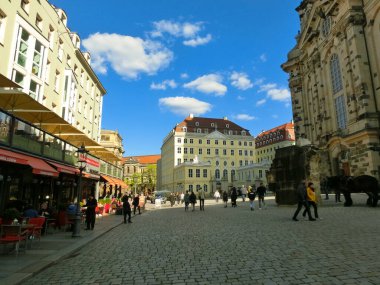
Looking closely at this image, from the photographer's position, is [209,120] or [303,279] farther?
[209,120]

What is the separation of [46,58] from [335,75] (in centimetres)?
3337

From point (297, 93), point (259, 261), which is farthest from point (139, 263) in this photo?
point (297, 93)

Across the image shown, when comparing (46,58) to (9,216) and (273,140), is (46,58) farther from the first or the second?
(273,140)

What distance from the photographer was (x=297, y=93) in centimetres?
4962

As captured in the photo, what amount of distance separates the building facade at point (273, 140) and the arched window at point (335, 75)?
57281 mm

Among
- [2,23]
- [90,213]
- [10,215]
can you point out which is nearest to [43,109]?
[90,213]

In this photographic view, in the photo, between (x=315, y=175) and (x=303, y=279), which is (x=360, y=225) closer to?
(x=303, y=279)

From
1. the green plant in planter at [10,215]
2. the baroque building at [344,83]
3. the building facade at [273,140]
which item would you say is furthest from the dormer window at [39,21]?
the building facade at [273,140]

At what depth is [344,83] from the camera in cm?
3453

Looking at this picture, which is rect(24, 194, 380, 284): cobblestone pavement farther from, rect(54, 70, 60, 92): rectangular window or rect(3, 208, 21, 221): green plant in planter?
rect(54, 70, 60, 92): rectangular window

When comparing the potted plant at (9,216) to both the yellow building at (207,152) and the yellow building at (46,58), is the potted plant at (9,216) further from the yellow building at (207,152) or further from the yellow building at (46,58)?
the yellow building at (207,152)

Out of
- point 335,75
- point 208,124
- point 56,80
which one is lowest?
point 56,80

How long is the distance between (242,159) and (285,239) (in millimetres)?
85490

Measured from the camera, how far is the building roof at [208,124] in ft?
306
